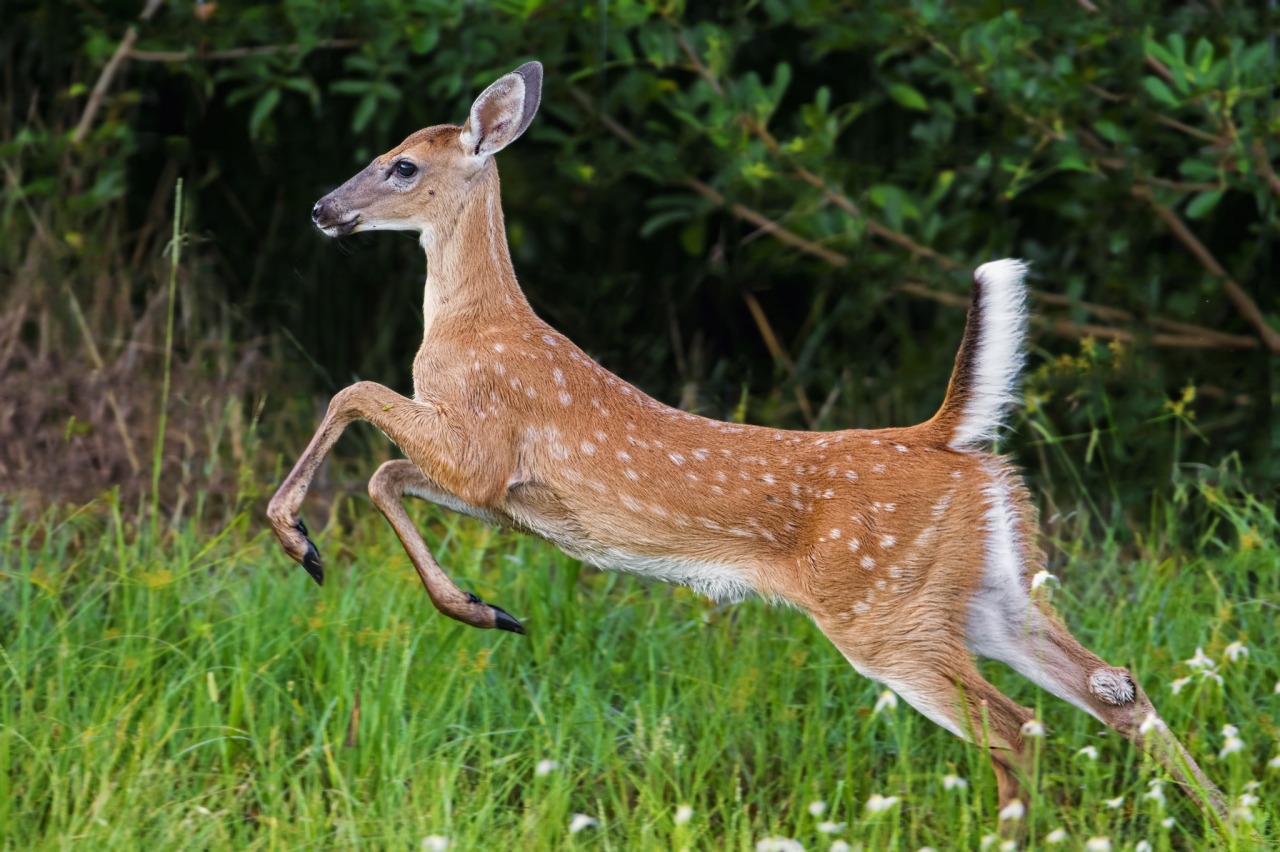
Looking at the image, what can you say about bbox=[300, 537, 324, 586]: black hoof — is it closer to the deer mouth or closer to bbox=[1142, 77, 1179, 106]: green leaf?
the deer mouth

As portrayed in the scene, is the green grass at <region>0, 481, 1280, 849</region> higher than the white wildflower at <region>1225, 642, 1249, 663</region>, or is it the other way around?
the white wildflower at <region>1225, 642, 1249, 663</region>

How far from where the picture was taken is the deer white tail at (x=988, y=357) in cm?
406

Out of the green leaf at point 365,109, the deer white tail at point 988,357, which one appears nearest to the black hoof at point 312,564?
the deer white tail at point 988,357

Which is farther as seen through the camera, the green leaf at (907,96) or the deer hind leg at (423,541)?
the green leaf at (907,96)

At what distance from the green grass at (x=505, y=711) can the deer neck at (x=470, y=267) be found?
0.82 metres

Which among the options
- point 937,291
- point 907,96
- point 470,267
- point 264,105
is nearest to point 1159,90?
point 907,96

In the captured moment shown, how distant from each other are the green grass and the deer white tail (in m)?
0.79

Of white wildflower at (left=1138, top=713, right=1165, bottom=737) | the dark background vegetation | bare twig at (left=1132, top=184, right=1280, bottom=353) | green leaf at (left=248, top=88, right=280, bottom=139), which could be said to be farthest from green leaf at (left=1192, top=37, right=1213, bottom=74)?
green leaf at (left=248, top=88, right=280, bottom=139)

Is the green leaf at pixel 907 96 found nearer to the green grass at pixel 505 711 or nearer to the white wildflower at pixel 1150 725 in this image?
the green grass at pixel 505 711

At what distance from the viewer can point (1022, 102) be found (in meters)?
5.98

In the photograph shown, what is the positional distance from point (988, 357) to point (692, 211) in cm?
294

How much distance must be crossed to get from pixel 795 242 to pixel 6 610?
3338mm

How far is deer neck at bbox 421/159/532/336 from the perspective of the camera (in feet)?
15.0

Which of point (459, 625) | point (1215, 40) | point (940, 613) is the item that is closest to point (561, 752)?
point (459, 625)
